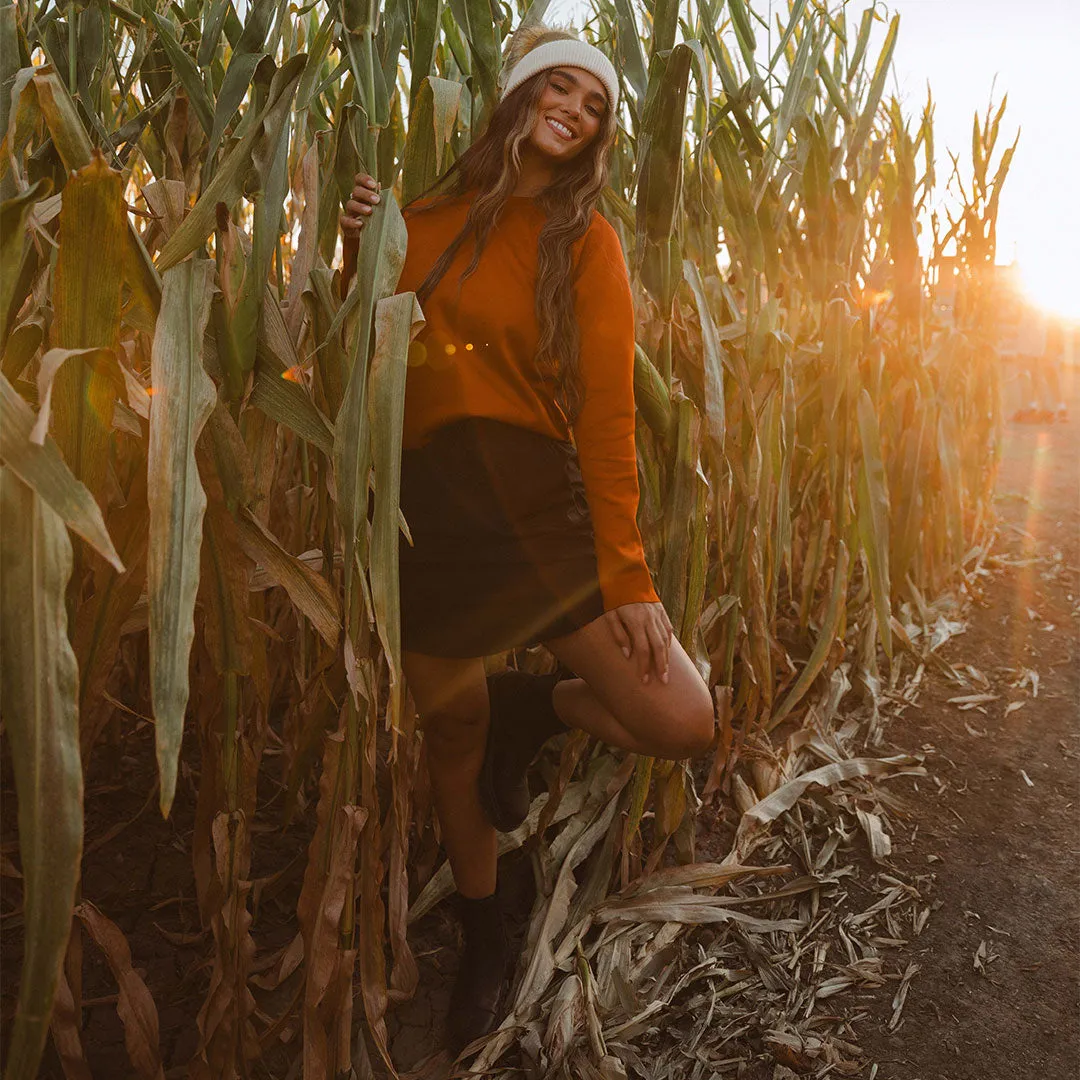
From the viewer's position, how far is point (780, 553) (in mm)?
1300

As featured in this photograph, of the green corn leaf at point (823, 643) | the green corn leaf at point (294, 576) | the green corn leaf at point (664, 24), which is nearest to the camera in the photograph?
the green corn leaf at point (294, 576)

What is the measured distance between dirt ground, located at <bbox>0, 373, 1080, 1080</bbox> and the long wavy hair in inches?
28.6

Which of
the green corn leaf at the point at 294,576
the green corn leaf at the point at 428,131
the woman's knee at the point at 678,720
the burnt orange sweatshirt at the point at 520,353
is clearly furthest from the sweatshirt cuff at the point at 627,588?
the green corn leaf at the point at 428,131

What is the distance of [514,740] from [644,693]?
22cm

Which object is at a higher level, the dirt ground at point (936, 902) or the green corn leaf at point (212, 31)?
the green corn leaf at point (212, 31)

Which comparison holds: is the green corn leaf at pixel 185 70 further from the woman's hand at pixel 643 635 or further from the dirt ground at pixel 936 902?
the dirt ground at pixel 936 902

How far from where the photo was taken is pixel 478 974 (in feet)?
3.22

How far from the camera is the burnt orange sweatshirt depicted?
2.97 feet

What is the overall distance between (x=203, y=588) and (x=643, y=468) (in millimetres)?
565

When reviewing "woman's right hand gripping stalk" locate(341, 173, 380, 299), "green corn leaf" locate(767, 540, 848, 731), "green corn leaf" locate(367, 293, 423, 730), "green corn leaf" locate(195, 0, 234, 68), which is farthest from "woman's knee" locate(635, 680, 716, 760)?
"green corn leaf" locate(195, 0, 234, 68)

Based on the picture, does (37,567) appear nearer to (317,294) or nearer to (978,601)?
(317,294)

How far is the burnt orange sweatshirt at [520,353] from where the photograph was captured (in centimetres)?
90

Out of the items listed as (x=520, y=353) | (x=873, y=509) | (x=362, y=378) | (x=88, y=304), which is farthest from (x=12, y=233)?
(x=873, y=509)

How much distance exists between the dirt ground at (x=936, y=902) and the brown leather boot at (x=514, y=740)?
0.73 feet
